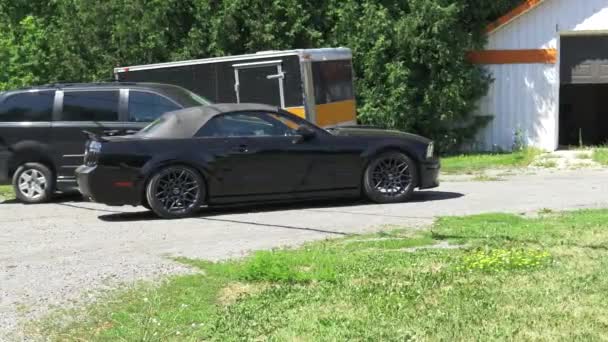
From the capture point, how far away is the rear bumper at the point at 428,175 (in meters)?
13.0

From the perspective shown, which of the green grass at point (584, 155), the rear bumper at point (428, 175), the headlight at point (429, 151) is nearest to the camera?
the rear bumper at point (428, 175)

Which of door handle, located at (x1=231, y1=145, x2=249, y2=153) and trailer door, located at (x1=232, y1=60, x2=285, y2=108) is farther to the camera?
trailer door, located at (x1=232, y1=60, x2=285, y2=108)

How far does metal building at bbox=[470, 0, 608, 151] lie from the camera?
21.4m

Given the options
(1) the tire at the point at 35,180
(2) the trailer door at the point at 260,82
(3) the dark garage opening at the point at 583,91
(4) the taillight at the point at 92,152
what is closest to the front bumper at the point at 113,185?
(4) the taillight at the point at 92,152

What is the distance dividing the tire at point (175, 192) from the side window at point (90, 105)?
268 cm

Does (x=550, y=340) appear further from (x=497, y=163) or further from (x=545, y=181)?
(x=497, y=163)

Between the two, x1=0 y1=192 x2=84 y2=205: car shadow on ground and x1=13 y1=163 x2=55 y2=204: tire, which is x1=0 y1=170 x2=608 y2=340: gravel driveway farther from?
x1=13 y1=163 x2=55 y2=204: tire

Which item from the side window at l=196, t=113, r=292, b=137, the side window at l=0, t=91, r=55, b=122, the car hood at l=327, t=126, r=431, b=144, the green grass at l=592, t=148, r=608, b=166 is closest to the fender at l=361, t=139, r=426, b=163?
the car hood at l=327, t=126, r=431, b=144

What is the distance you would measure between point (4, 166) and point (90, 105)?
5.19ft

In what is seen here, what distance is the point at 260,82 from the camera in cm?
1834

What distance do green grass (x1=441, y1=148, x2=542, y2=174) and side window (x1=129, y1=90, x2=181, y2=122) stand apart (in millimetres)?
6569

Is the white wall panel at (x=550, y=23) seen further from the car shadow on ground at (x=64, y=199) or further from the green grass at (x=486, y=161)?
the car shadow on ground at (x=64, y=199)

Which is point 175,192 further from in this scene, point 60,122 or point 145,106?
point 60,122

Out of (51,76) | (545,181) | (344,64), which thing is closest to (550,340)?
(545,181)
